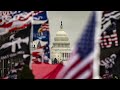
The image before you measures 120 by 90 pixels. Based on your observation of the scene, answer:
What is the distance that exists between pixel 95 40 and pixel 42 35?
1711cm

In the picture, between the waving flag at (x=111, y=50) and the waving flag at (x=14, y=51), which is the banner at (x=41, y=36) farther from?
the waving flag at (x=111, y=50)

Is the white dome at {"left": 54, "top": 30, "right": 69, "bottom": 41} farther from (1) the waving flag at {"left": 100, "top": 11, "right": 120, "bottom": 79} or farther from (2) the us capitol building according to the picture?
(1) the waving flag at {"left": 100, "top": 11, "right": 120, "bottom": 79}

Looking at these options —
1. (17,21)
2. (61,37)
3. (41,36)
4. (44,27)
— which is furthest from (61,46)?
(17,21)

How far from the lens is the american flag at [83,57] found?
4148mm

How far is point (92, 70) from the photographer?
425 cm

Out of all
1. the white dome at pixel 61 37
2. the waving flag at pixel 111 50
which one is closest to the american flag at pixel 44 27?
the waving flag at pixel 111 50

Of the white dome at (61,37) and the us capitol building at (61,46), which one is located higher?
the white dome at (61,37)

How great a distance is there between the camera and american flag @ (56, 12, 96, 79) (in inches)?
163

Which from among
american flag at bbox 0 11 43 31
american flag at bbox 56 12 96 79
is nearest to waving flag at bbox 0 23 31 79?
american flag at bbox 0 11 43 31
